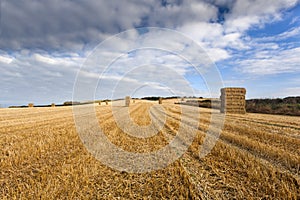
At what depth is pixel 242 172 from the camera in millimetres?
4113

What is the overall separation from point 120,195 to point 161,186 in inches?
28.4

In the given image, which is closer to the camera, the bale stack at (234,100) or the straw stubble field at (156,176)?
the straw stubble field at (156,176)

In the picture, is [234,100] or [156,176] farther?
[234,100]

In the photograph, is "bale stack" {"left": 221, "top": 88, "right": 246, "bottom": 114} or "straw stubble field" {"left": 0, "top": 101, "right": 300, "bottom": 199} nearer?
"straw stubble field" {"left": 0, "top": 101, "right": 300, "bottom": 199}

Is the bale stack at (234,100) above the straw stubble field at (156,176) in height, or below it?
above

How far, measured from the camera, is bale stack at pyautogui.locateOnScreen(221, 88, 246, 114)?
19.9m

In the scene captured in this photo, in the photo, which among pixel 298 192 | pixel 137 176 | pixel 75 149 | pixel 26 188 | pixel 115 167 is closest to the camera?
pixel 298 192

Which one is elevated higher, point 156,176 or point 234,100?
point 234,100

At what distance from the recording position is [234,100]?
20.0 metres

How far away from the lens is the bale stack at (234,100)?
1990 centimetres

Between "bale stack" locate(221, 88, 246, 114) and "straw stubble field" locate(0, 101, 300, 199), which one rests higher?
"bale stack" locate(221, 88, 246, 114)

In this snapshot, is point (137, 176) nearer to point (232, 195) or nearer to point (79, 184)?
point (79, 184)

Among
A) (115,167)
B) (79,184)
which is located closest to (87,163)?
(115,167)

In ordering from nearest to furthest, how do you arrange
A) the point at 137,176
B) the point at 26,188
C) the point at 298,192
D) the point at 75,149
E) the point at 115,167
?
the point at 298,192, the point at 26,188, the point at 137,176, the point at 115,167, the point at 75,149
